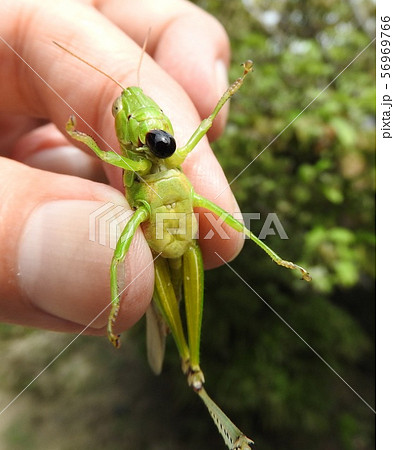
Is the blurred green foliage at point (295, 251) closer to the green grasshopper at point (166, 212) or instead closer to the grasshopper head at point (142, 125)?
the green grasshopper at point (166, 212)

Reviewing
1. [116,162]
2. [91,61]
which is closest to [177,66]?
[91,61]

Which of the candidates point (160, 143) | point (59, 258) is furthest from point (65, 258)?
point (160, 143)

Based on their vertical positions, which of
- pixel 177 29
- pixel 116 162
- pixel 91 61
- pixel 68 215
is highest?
pixel 177 29

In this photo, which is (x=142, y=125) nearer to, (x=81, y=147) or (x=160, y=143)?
(x=160, y=143)

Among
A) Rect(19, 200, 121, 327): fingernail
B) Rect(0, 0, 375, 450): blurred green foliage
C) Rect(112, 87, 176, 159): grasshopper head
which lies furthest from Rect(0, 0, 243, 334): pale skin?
Rect(0, 0, 375, 450): blurred green foliage

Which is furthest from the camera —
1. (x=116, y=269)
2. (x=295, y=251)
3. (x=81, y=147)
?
(x=295, y=251)

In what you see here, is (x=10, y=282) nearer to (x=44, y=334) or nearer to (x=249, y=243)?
(x=249, y=243)

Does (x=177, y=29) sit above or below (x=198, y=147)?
above

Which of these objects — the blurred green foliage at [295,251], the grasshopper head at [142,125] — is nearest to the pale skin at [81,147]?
the grasshopper head at [142,125]
